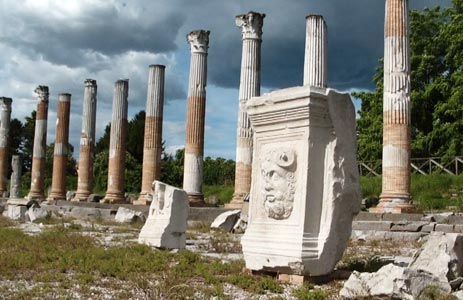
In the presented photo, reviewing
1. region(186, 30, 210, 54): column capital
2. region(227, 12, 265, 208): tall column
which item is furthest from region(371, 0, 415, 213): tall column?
region(186, 30, 210, 54): column capital

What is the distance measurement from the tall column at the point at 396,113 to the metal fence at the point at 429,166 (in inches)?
348

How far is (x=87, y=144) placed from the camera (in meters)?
34.1

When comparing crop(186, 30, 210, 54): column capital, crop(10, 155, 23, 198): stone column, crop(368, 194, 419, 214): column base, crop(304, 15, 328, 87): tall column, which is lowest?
crop(368, 194, 419, 214): column base

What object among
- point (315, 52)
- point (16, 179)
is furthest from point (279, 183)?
point (16, 179)

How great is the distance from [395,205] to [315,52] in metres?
6.35

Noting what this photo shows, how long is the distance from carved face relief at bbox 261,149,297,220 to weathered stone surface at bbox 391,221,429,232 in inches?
382

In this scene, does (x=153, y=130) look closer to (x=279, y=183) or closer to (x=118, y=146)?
(x=118, y=146)

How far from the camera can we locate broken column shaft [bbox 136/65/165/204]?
28.9 m

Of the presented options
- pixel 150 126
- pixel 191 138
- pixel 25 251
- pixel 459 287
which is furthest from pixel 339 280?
pixel 150 126

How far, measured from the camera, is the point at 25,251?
10.8 m

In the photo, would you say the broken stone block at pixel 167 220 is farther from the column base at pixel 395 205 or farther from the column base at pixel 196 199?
the column base at pixel 196 199

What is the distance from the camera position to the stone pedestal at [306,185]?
7668 mm

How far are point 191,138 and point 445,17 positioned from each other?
17.8 meters

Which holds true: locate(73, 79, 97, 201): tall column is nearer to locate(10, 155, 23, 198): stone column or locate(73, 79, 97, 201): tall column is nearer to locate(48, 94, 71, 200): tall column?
locate(48, 94, 71, 200): tall column
